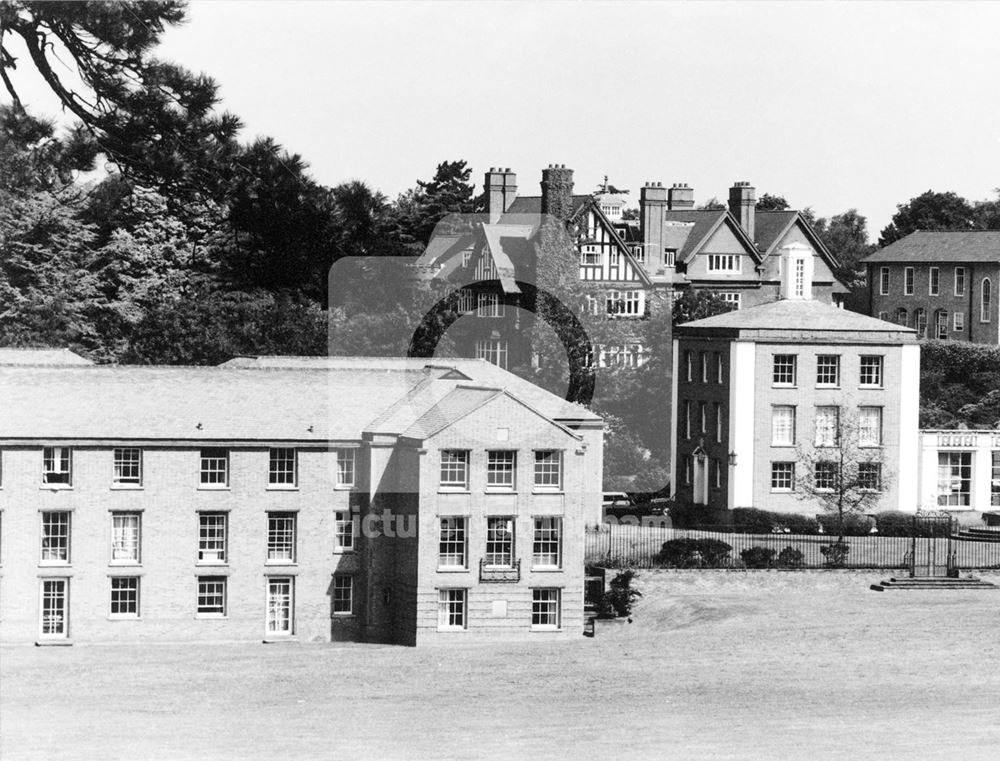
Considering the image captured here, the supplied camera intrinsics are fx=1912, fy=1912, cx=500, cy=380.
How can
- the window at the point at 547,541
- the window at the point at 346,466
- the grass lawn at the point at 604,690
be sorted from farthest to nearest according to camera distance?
the window at the point at 346,466, the window at the point at 547,541, the grass lawn at the point at 604,690

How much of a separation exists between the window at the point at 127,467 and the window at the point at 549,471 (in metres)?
11.6

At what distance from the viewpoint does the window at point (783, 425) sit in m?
69.5

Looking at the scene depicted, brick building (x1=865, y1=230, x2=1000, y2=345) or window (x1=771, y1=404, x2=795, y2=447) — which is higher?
brick building (x1=865, y1=230, x2=1000, y2=345)

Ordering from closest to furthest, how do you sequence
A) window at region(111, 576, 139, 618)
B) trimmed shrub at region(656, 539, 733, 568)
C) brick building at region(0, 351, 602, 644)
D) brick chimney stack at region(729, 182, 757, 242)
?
brick building at region(0, 351, 602, 644) → window at region(111, 576, 139, 618) → trimmed shrub at region(656, 539, 733, 568) → brick chimney stack at region(729, 182, 757, 242)

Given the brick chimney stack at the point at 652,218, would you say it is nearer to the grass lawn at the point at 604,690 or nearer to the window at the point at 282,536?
the grass lawn at the point at 604,690

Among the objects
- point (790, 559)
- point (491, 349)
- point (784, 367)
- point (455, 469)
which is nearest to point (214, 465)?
point (455, 469)

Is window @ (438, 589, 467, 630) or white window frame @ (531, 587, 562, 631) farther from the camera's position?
white window frame @ (531, 587, 562, 631)

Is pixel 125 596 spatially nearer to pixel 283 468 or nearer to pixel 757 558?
pixel 283 468

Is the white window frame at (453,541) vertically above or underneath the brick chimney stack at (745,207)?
underneath

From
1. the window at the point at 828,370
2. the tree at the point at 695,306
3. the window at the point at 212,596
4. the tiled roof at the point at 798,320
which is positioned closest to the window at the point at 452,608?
the window at the point at 212,596

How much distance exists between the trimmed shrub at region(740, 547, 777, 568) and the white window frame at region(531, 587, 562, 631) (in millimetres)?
7277

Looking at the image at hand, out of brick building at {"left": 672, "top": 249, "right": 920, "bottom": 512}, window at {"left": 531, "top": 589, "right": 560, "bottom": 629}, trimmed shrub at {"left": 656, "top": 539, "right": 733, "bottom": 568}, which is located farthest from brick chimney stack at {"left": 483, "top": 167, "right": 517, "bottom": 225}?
window at {"left": 531, "top": 589, "right": 560, "bottom": 629}

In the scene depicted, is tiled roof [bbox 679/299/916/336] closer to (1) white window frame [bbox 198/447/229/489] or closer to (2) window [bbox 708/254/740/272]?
(1) white window frame [bbox 198/447/229/489]

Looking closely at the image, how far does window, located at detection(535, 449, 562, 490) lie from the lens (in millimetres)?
55969
